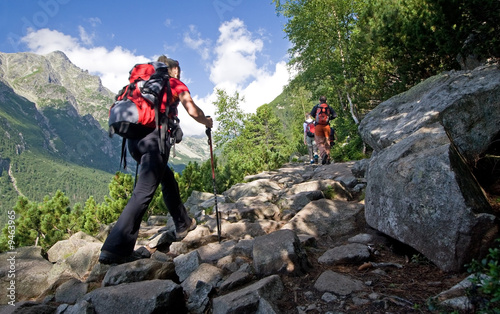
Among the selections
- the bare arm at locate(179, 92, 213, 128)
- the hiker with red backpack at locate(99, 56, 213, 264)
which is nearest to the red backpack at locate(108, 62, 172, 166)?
the hiker with red backpack at locate(99, 56, 213, 264)

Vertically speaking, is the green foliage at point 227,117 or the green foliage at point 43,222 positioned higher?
the green foliage at point 227,117

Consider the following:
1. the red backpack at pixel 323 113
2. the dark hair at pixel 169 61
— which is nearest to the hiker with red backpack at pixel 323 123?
the red backpack at pixel 323 113

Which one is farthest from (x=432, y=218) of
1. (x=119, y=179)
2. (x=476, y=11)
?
(x=119, y=179)

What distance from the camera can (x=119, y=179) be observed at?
9133 millimetres

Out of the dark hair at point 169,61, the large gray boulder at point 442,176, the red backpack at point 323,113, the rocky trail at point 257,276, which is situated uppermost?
the red backpack at point 323,113

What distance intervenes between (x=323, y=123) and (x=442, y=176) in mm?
9516

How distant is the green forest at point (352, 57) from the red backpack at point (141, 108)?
5267 millimetres

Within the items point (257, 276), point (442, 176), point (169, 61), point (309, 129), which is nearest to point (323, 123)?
point (309, 129)

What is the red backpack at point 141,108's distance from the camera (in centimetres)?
337

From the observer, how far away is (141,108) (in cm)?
341

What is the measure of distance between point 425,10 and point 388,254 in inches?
271

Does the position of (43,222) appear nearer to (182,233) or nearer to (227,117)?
(182,233)

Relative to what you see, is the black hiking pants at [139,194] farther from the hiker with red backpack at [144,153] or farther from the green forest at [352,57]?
the green forest at [352,57]

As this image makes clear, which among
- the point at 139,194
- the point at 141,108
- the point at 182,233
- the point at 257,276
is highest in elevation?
the point at 141,108
